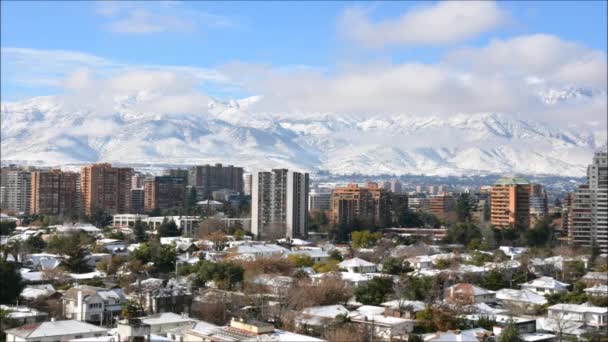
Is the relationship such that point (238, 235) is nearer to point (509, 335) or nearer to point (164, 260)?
point (164, 260)

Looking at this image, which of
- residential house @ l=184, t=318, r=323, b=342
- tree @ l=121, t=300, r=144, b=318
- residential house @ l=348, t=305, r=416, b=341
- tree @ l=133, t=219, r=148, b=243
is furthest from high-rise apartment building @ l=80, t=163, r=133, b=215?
residential house @ l=184, t=318, r=323, b=342

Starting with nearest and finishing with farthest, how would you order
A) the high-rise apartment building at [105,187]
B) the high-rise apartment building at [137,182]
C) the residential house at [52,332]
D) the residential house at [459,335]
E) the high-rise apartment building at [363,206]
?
the residential house at [52,332], the residential house at [459,335], the high-rise apartment building at [363,206], the high-rise apartment building at [105,187], the high-rise apartment building at [137,182]

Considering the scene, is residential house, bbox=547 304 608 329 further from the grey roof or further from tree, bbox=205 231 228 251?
tree, bbox=205 231 228 251

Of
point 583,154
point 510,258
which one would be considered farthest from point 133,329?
point 583,154

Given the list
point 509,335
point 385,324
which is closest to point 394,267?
point 385,324

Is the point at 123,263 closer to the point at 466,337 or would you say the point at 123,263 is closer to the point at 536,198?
the point at 466,337

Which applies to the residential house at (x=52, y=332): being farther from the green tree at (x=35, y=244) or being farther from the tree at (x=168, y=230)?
the tree at (x=168, y=230)

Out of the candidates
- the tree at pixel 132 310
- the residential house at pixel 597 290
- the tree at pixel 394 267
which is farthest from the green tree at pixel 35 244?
the residential house at pixel 597 290
